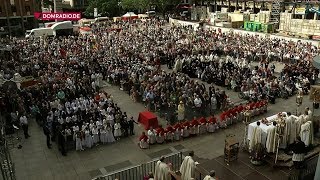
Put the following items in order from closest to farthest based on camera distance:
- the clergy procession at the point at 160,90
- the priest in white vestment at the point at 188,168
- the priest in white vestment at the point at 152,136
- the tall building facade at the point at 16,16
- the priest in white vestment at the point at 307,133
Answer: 1. the priest in white vestment at the point at 188,168
2. the priest in white vestment at the point at 307,133
3. the clergy procession at the point at 160,90
4. the priest in white vestment at the point at 152,136
5. the tall building facade at the point at 16,16

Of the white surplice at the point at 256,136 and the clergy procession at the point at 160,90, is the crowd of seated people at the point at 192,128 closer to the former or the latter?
the clergy procession at the point at 160,90

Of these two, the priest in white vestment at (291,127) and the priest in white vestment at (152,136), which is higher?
the priest in white vestment at (291,127)

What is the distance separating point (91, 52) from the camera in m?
35.8

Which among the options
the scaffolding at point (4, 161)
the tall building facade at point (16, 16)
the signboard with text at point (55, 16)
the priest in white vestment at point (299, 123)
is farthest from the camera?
the tall building facade at point (16, 16)

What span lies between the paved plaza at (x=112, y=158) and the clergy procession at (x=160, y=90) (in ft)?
1.39

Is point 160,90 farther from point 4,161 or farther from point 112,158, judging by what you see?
point 4,161

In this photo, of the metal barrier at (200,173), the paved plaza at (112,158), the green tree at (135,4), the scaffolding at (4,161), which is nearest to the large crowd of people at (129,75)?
the paved plaza at (112,158)

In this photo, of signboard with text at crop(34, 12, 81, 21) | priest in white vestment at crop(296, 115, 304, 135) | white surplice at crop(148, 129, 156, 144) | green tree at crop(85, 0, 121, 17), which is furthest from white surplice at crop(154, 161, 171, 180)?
green tree at crop(85, 0, 121, 17)

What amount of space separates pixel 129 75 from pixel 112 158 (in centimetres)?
1167

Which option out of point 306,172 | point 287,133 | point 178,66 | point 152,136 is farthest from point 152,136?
point 178,66

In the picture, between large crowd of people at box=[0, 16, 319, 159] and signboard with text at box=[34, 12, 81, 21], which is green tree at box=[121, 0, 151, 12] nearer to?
signboard with text at box=[34, 12, 81, 21]

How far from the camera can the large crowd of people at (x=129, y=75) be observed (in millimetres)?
20203

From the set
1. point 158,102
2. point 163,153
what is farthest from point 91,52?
point 163,153

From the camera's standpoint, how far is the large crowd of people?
20203 mm
